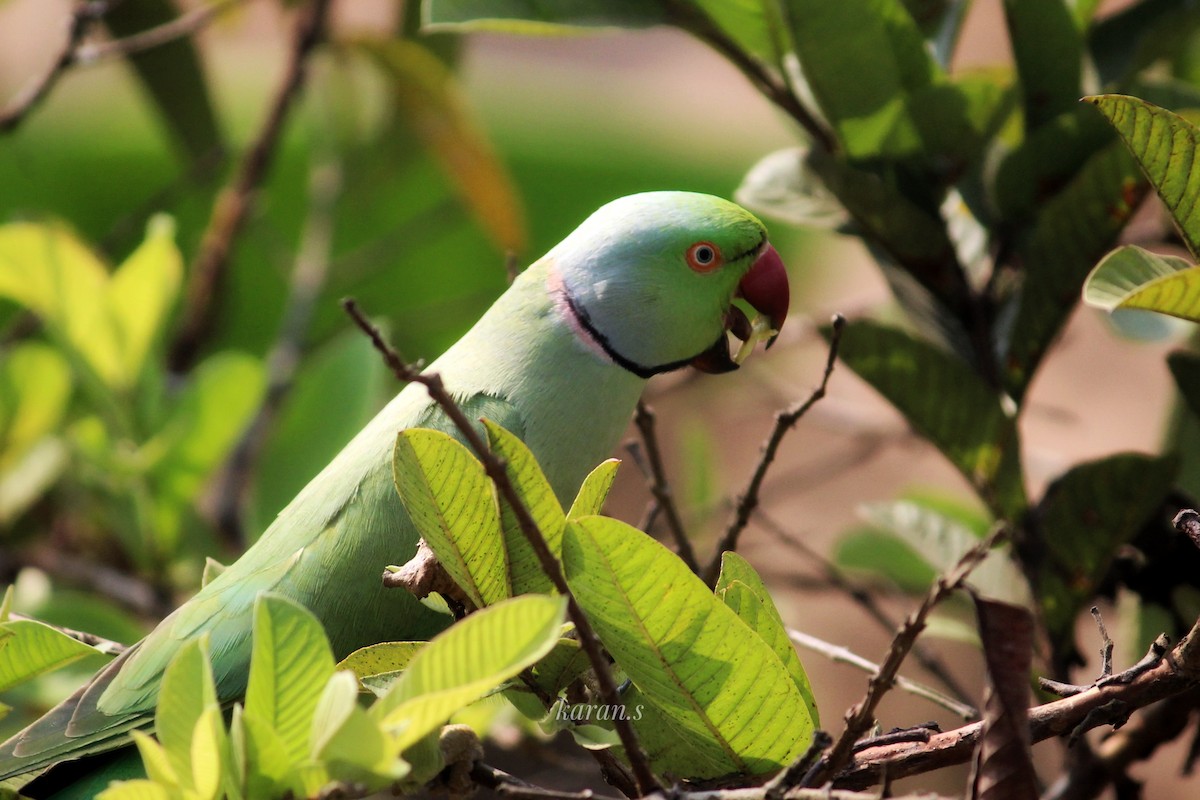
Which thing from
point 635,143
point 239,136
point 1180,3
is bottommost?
point 635,143

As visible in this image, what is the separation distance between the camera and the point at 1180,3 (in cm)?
139

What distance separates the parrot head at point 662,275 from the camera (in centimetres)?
122

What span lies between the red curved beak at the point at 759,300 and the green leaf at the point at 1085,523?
0.38 m

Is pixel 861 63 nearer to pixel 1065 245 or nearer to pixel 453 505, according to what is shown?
pixel 1065 245

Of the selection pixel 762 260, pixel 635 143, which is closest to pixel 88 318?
pixel 762 260

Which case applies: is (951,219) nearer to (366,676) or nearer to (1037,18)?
(1037,18)

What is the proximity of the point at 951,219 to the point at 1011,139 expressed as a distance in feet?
0.49

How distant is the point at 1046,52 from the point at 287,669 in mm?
1065


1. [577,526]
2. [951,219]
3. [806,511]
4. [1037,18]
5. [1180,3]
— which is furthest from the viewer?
[806,511]

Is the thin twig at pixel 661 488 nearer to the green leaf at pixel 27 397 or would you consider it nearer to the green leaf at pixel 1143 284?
the green leaf at pixel 1143 284

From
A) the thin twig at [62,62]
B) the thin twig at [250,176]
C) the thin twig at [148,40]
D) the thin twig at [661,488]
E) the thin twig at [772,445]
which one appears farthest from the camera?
the thin twig at [250,176]

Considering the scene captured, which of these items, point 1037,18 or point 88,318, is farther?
point 88,318

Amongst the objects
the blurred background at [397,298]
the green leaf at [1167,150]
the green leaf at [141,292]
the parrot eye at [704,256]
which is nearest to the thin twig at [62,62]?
the blurred background at [397,298]

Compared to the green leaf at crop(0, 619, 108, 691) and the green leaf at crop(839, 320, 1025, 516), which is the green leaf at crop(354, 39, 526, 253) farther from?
the green leaf at crop(0, 619, 108, 691)
